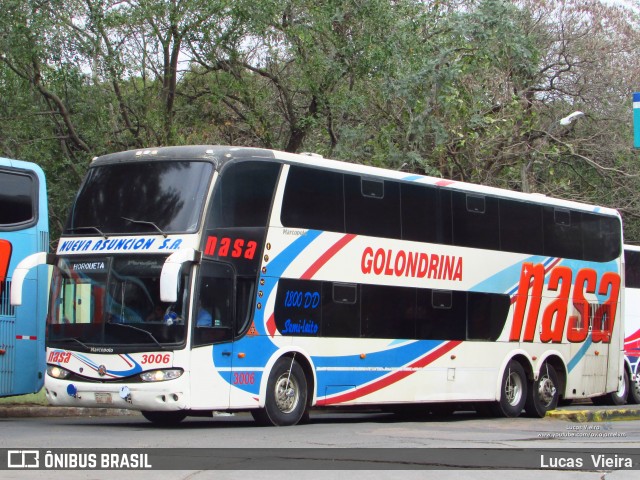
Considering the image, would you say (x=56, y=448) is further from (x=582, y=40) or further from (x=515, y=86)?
(x=582, y=40)

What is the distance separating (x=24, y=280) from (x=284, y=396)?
4287 millimetres

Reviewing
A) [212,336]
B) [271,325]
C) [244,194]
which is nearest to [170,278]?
[212,336]

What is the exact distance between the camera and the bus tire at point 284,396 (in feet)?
48.0

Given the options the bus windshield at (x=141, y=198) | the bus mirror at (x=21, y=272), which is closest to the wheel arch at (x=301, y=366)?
the bus windshield at (x=141, y=198)

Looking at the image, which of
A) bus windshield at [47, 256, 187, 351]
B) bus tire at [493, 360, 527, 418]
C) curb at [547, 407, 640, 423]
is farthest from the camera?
bus tire at [493, 360, 527, 418]

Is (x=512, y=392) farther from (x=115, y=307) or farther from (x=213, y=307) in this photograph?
(x=115, y=307)

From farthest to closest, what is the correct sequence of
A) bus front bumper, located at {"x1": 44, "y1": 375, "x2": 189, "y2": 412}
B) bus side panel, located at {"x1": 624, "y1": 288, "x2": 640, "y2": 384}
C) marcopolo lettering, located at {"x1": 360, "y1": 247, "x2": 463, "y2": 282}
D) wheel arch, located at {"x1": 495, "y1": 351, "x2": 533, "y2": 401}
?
1. bus side panel, located at {"x1": 624, "y1": 288, "x2": 640, "y2": 384}
2. wheel arch, located at {"x1": 495, "y1": 351, "x2": 533, "y2": 401}
3. marcopolo lettering, located at {"x1": 360, "y1": 247, "x2": 463, "y2": 282}
4. bus front bumper, located at {"x1": 44, "y1": 375, "x2": 189, "y2": 412}

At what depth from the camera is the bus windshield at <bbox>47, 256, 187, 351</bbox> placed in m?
13.7

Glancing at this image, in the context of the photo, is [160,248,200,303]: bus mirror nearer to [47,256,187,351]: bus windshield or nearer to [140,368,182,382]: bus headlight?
[47,256,187,351]: bus windshield

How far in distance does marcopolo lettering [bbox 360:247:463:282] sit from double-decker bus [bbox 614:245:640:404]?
373 inches

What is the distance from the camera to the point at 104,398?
13.8 meters

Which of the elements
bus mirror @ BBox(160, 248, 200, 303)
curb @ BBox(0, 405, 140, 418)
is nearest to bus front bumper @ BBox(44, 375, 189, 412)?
bus mirror @ BBox(160, 248, 200, 303)

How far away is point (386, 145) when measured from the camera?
80.2ft
